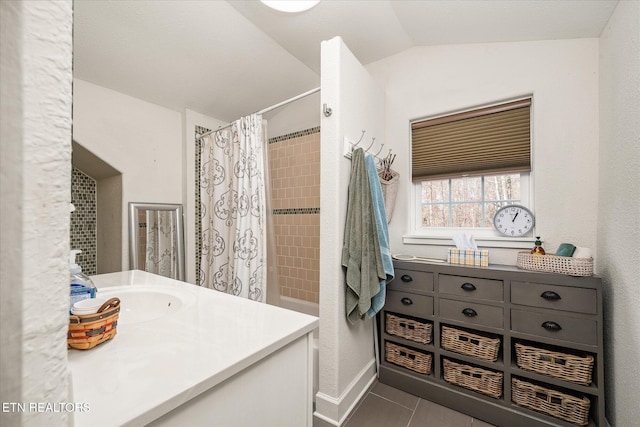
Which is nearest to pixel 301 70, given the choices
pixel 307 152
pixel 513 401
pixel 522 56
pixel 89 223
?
pixel 307 152

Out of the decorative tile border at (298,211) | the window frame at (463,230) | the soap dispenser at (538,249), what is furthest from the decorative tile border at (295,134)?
the soap dispenser at (538,249)

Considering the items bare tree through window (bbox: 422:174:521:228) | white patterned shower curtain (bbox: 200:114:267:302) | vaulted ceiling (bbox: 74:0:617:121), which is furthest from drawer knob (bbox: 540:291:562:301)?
white patterned shower curtain (bbox: 200:114:267:302)

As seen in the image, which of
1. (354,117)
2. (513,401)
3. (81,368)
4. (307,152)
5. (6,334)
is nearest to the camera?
(6,334)

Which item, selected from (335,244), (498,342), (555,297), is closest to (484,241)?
(555,297)

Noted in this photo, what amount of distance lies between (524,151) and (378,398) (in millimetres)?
1961

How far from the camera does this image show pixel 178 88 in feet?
7.72

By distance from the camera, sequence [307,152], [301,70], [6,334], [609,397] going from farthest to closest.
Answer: [307,152], [301,70], [609,397], [6,334]

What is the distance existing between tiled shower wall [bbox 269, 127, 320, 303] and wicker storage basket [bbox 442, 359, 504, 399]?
4.66ft

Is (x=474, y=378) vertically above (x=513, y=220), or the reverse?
(x=513, y=220)

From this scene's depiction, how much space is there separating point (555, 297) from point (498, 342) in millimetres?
415

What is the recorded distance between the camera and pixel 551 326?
1.42 m

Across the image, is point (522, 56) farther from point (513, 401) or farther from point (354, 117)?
point (513, 401)

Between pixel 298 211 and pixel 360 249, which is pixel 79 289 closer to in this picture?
pixel 360 249

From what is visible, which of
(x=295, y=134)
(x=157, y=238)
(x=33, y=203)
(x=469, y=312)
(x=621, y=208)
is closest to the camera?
(x=33, y=203)
